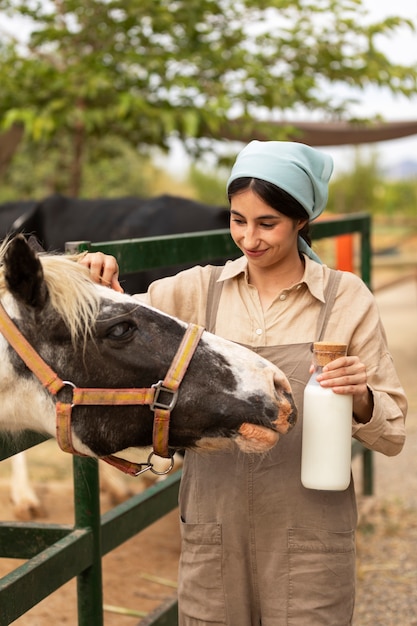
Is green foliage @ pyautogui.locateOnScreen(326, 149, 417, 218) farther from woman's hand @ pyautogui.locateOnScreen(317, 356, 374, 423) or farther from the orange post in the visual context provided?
woman's hand @ pyautogui.locateOnScreen(317, 356, 374, 423)

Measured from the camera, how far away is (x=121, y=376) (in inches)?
68.7

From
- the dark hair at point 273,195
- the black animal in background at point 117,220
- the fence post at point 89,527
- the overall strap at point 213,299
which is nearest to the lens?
the dark hair at point 273,195

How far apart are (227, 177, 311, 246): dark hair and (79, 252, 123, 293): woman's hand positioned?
0.33m

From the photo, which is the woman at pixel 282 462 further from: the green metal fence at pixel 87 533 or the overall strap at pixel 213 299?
the green metal fence at pixel 87 533

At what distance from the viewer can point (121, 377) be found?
175 centimetres

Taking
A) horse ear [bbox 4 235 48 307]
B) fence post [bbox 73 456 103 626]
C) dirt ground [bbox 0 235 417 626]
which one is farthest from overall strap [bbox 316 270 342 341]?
dirt ground [bbox 0 235 417 626]

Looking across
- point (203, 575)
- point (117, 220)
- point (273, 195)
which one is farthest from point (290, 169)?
point (117, 220)

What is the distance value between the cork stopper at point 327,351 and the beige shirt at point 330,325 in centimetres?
21

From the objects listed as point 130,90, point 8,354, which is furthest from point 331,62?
point 8,354

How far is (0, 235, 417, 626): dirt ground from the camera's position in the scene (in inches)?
137

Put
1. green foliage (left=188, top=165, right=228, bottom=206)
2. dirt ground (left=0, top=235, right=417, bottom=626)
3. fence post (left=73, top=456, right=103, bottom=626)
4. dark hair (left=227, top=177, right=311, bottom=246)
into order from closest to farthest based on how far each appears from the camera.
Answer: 1. dark hair (left=227, top=177, right=311, bottom=246)
2. fence post (left=73, top=456, right=103, bottom=626)
3. dirt ground (left=0, top=235, right=417, bottom=626)
4. green foliage (left=188, top=165, right=228, bottom=206)

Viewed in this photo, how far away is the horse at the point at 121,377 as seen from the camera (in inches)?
67.0

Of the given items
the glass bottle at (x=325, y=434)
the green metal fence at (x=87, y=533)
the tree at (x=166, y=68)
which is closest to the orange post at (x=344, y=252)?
the tree at (x=166, y=68)

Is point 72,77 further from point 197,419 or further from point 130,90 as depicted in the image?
point 197,419
